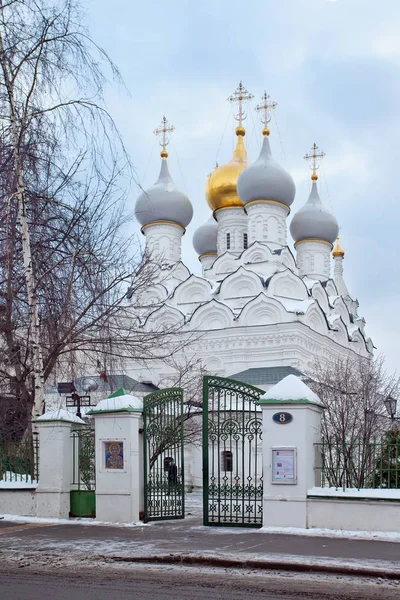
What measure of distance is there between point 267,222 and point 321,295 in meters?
→ 5.11

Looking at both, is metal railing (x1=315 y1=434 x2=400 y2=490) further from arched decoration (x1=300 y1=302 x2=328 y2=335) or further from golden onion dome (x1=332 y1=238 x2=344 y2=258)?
golden onion dome (x1=332 y1=238 x2=344 y2=258)

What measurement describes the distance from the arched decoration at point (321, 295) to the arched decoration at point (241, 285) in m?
3.89

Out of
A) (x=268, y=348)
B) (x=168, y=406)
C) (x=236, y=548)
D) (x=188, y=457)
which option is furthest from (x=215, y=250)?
(x=236, y=548)

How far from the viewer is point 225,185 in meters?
41.2

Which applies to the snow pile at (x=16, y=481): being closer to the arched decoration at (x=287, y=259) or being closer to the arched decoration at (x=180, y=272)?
the arched decoration at (x=287, y=259)

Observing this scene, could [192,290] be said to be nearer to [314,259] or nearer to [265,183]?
[265,183]

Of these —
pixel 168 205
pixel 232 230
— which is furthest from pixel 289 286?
pixel 168 205

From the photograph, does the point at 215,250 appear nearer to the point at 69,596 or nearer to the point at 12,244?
the point at 12,244

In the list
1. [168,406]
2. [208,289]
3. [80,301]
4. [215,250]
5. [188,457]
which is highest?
[215,250]

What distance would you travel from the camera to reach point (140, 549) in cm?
861

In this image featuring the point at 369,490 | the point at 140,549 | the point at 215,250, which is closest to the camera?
the point at 140,549

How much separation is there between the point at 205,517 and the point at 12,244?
4905 mm

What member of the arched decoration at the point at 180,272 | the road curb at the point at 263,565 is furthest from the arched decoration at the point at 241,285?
the road curb at the point at 263,565

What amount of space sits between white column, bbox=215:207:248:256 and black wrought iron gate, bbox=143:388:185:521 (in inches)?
1120
